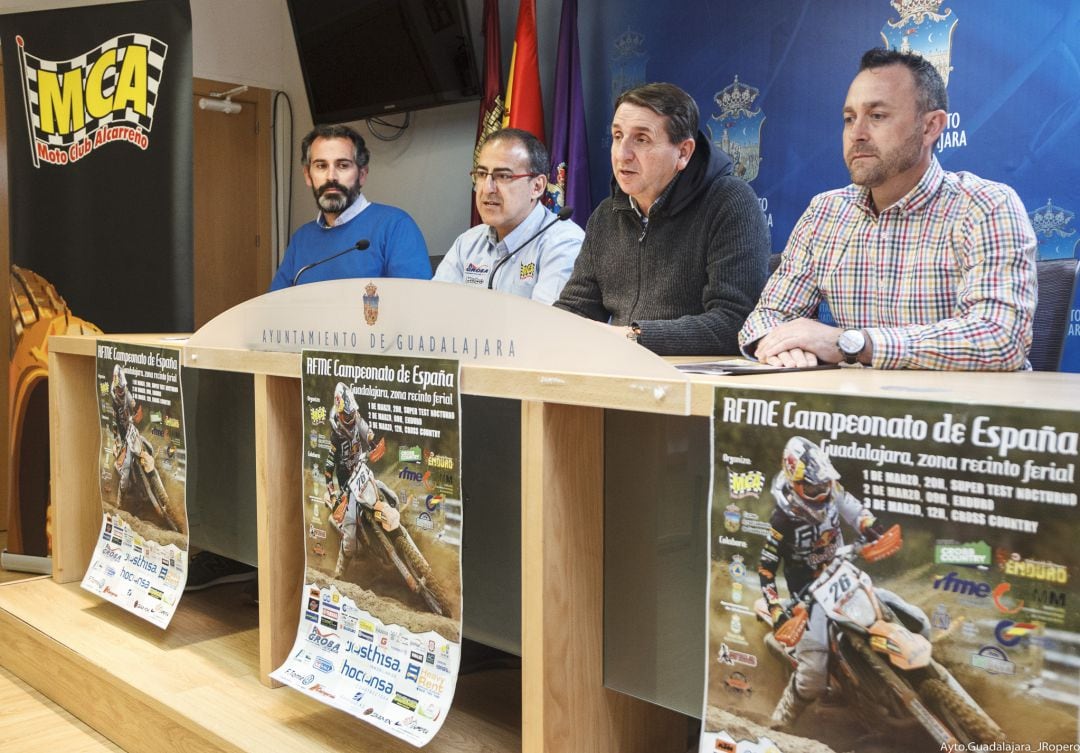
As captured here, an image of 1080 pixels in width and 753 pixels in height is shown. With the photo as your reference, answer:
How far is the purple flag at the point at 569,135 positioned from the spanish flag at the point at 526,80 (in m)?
0.08

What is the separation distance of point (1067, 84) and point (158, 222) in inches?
91.7

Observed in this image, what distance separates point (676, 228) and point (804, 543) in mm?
1253

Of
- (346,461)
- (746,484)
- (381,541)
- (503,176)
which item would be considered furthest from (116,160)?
(746,484)

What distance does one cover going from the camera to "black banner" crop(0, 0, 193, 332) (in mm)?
2553

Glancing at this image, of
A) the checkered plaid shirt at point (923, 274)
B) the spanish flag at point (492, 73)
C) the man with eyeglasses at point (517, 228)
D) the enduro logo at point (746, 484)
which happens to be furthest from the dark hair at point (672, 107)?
the spanish flag at point (492, 73)

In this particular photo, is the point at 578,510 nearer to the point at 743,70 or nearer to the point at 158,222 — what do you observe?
the point at 158,222

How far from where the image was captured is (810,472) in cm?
83

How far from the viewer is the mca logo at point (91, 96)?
255 cm

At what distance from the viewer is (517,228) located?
2.62 metres

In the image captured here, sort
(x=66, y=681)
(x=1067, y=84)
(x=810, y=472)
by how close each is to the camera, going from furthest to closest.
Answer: (x=1067, y=84) < (x=66, y=681) < (x=810, y=472)

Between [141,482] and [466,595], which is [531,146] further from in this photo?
[466,595]

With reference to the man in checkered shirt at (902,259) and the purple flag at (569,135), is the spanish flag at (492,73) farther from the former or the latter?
the man in checkered shirt at (902,259)

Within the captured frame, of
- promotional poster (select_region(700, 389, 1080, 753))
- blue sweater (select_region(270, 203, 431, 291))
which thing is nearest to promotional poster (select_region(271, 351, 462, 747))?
promotional poster (select_region(700, 389, 1080, 753))

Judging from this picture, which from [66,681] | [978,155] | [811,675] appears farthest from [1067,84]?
[66,681]
